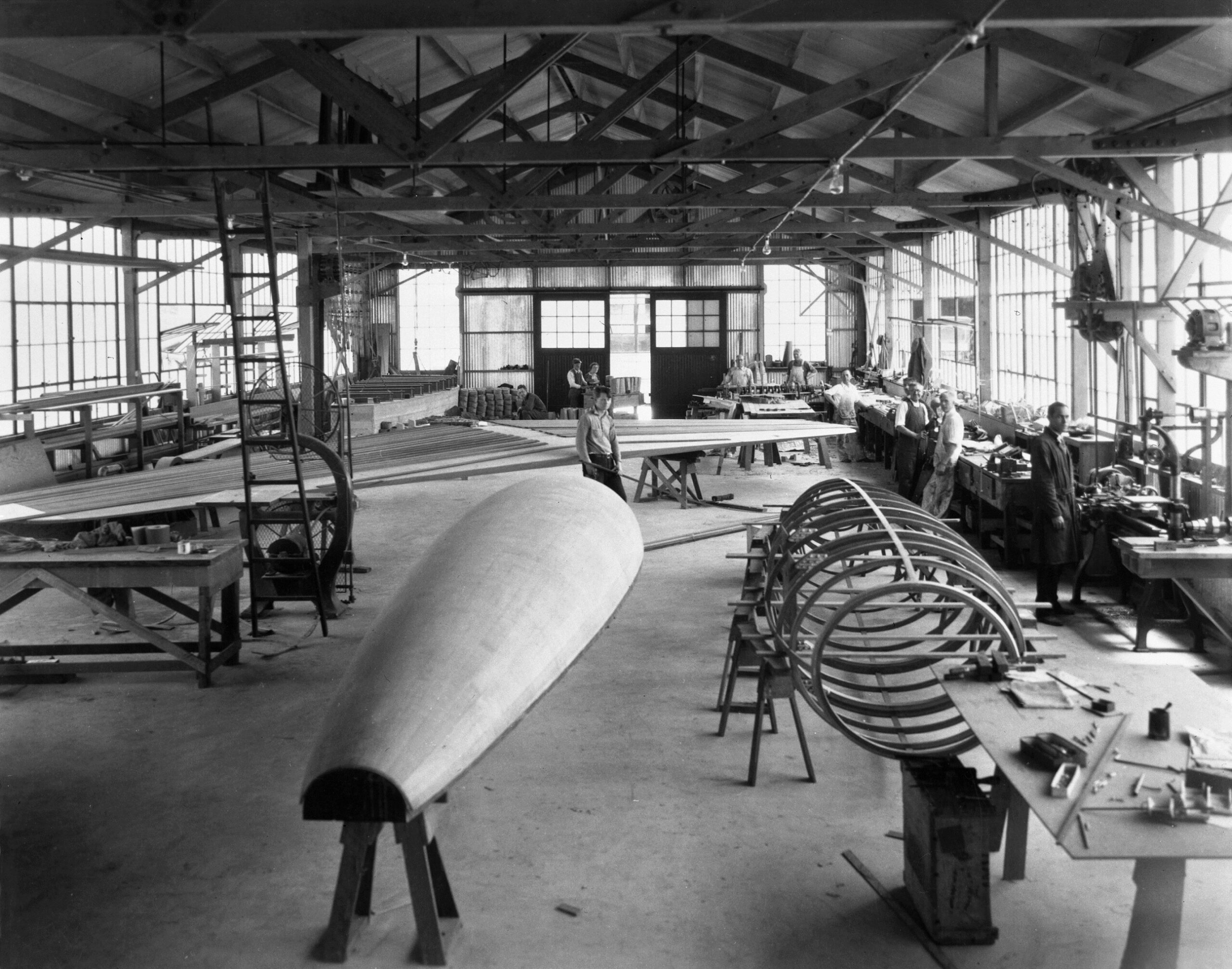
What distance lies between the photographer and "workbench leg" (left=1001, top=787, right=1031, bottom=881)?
18.5 ft

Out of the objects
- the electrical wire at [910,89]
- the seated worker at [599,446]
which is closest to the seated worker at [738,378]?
the electrical wire at [910,89]

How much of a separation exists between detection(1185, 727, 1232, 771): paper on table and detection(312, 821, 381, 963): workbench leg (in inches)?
127

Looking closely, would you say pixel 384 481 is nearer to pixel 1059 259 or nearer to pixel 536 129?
pixel 1059 259

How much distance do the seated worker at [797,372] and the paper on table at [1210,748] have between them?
2414 centimetres

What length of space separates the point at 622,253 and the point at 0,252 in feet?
62.5

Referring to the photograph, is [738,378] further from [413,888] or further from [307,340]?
[413,888]

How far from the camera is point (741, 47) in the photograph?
14.2m

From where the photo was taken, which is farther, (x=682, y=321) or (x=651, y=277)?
(x=682, y=321)

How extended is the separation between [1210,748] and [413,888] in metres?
3.23

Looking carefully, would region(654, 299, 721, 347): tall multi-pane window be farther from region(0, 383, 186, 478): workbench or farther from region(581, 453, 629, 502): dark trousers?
region(581, 453, 629, 502): dark trousers

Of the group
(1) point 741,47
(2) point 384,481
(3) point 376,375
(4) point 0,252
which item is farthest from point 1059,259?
(3) point 376,375

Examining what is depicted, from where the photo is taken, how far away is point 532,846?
6133 mm

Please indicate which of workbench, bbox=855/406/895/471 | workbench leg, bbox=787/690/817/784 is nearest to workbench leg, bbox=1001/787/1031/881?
workbench leg, bbox=787/690/817/784

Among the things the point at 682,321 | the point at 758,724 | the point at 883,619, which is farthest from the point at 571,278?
the point at 758,724
